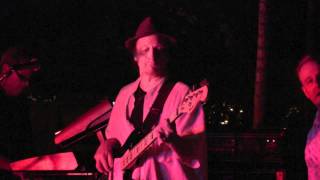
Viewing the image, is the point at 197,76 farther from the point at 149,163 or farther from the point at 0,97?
the point at 149,163

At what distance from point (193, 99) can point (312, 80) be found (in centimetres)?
111

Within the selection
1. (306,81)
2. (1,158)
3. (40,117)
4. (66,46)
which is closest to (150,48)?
(306,81)

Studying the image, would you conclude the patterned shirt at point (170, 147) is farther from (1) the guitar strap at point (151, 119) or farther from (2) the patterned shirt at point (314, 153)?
(2) the patterned shirt at point (314, 153)

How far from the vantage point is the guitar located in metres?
3.74

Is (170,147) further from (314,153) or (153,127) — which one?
(314,153)

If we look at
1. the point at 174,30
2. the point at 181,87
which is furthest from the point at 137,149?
the point at 174,30

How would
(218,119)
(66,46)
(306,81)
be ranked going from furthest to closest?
(66,46)
(218,119)
(306,81)

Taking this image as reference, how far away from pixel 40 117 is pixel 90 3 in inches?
180

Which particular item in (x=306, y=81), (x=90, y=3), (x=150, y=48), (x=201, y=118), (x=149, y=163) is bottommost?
(x=149, y=163)

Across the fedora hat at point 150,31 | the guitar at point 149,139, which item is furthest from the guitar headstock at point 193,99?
the fedora hat at point 150,31

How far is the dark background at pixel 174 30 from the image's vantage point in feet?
44.9

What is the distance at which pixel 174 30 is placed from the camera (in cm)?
1308

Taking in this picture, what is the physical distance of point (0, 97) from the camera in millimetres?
5762

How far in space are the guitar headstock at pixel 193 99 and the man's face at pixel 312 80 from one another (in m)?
1.06
